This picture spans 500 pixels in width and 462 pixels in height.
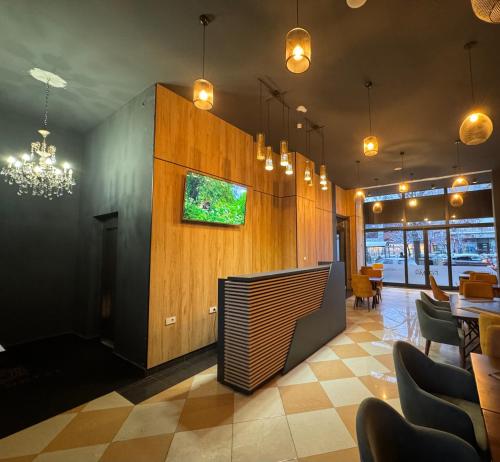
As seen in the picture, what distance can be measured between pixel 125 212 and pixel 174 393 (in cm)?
266

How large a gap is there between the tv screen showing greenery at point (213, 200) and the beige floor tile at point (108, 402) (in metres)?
2.37

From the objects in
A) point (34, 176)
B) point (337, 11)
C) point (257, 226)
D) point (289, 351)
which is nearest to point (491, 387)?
point (289, 351)

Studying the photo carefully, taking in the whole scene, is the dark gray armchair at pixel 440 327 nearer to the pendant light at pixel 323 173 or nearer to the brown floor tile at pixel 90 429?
the pendant light at pixel 323 173

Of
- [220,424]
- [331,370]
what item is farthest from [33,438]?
[331,370]

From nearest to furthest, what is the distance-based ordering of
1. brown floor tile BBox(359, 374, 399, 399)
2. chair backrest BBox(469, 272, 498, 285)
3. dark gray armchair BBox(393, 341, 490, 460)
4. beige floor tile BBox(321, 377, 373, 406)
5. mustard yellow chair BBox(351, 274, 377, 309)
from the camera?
dark gray armchair BBox(393, 341, 490, 460)
beige floor tile BBox(321, 377, 373, 406)
brown floor tile BBox(359, 374, 399, 399)
chair backrest BBox(469, 272, 498, 285)
mustard yellow chair BBox(351, 274, 377, 309)

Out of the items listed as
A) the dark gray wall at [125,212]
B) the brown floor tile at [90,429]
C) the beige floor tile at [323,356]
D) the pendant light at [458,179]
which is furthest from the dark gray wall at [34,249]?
the pendant light at [458,179]

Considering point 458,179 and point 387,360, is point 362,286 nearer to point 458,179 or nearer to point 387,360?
point 387,360

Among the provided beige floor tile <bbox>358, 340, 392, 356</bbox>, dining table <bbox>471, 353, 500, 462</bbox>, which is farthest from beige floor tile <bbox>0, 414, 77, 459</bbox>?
beige floor tile <bbox>358, 340, 392, 356</bbox>

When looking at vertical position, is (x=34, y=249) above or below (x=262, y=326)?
above

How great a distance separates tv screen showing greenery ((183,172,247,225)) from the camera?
3953 millimetres

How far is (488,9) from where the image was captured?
4.66 ft

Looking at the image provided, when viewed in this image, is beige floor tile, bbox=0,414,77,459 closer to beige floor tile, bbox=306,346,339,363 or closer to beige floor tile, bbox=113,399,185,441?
beige floor tile, bbox=113,399,185,441

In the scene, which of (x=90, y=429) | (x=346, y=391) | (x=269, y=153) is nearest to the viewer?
(x=90, y=429)

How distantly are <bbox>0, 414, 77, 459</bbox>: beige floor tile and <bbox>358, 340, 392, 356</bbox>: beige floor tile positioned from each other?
158 inches
